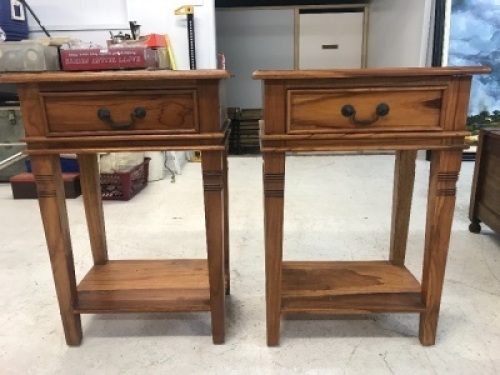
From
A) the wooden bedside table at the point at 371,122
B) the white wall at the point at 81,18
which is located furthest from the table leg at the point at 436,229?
the white wall at the point at 81,18

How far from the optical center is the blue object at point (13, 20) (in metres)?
3.10

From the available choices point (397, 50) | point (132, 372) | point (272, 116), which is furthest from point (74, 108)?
point (397, 50)

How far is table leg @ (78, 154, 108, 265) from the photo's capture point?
1.43 meters

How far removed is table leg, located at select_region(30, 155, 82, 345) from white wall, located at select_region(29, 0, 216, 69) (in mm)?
2612

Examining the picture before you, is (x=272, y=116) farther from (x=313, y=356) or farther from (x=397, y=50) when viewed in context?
(x=397, y=50)

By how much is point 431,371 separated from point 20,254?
5.60 ft

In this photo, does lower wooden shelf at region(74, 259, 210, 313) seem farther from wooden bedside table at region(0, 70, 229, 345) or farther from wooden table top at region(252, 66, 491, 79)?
wooden table top at region(252, 66, 491, 79)

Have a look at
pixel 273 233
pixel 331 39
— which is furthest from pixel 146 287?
pixel 331 39

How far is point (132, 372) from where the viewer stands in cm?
115

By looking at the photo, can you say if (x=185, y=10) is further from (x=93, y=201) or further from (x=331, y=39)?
(x=93, y=201)

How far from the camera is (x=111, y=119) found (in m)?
1.06

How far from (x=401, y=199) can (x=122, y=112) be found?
0.94m

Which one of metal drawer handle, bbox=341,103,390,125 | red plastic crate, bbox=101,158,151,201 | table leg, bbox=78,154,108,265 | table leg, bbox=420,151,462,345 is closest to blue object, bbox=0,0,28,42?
red plastic crate, bbox=101,158,151,201

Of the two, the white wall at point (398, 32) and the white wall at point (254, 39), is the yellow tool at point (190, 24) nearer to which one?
the white wall at point (254, 39)
